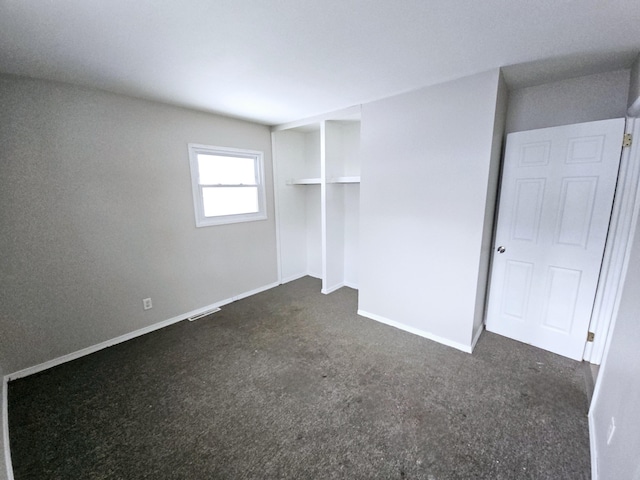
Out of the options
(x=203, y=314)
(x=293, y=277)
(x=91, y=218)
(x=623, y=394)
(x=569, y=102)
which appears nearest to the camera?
(x=623, y=394)

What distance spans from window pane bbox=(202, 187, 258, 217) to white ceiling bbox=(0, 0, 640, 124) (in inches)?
50.9

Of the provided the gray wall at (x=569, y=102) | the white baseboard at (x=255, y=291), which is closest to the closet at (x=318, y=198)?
the white baseboard at (x=255, y=291)

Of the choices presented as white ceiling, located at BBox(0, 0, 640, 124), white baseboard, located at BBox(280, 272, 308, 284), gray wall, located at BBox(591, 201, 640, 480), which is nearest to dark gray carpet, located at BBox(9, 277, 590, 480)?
gray wall, located at BBox(591, 201, 640, 480)

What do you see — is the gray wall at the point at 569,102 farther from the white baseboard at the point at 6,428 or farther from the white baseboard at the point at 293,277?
the white baseboard at the point at 6,428

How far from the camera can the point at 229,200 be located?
366cm

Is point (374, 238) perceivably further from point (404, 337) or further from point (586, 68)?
point (586, 68)

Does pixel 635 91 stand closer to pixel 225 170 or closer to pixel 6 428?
pixel 225 170

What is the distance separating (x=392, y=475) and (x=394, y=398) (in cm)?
56

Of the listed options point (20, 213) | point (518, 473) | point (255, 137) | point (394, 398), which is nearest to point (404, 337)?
point (394, 398)

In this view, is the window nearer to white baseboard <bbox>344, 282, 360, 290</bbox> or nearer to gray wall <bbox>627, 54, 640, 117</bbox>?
white baseboard <bbox>344, 282, 360, 290</bbox>

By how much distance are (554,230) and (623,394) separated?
1.51m

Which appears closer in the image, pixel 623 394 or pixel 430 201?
pixel 623 394

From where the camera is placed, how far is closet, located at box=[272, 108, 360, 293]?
3.76 metres

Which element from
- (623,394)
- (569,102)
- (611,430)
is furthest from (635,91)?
(611,430)
